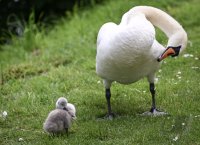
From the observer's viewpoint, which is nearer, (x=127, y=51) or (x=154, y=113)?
(x=127, y=51)

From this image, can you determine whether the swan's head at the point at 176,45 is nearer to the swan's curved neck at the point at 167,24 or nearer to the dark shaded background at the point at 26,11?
the swan's curved neck at the point at 167,24

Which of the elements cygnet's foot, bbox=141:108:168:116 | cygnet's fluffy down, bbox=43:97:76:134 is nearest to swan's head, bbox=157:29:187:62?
cygnet's foot, bbox=141:108:168:116

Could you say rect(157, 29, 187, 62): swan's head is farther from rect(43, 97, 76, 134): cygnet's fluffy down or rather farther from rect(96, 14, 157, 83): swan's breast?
rect(43, 97, 76, 134): cygnet's fluffy down

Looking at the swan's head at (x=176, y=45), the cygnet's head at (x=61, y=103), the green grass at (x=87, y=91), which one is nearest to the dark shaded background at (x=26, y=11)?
the green grass at (x=87, y=91)

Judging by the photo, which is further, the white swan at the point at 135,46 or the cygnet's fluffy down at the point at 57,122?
the white swan at the point at 135,46

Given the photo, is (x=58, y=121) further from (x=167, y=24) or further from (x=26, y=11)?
(x=26, y=11)

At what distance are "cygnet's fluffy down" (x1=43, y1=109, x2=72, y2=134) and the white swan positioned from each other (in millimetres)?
937

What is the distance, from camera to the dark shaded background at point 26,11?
15328 mm

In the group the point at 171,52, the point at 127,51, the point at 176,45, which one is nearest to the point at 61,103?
the point at 127,51

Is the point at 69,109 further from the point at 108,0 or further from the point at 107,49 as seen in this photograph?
the point at 108,0

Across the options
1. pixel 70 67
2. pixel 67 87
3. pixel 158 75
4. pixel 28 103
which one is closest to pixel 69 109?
pixel 28 103

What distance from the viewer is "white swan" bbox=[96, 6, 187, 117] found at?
22.2 ft

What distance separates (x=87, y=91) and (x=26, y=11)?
728 centimetres

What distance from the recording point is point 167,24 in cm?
748
